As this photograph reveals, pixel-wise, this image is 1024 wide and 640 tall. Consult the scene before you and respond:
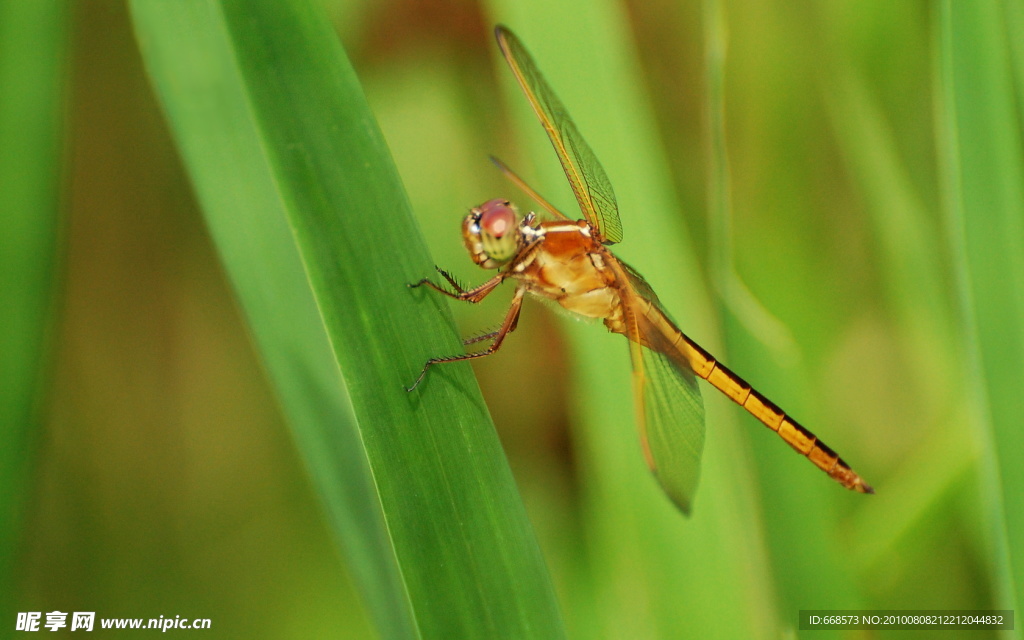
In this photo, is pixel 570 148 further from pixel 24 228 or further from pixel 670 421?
pixel 24 228

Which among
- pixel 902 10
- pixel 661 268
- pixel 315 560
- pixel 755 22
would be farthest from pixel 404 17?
pixel 315 560

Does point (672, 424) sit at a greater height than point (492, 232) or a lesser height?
lesser

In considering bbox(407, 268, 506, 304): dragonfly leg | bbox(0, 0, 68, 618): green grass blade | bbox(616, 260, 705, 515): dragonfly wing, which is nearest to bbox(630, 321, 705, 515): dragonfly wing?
bbox(616, 260, 705, 515): dragonfly wing

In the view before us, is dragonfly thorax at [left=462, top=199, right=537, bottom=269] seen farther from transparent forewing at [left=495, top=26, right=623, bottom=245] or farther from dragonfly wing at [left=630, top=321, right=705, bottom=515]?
dragonfly wing at [left=630, top=321, right=705, bottom=515]

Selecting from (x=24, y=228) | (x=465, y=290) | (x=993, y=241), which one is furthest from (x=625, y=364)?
(x=24, y=228)

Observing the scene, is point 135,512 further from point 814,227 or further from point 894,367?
point 894,367

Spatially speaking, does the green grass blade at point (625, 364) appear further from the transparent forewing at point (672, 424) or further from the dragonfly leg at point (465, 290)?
the dragonfly leg at point (465, 290)

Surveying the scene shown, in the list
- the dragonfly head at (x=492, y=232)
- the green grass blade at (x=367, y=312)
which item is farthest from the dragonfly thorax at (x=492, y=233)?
the green grass blade at (x=367, y=312)
